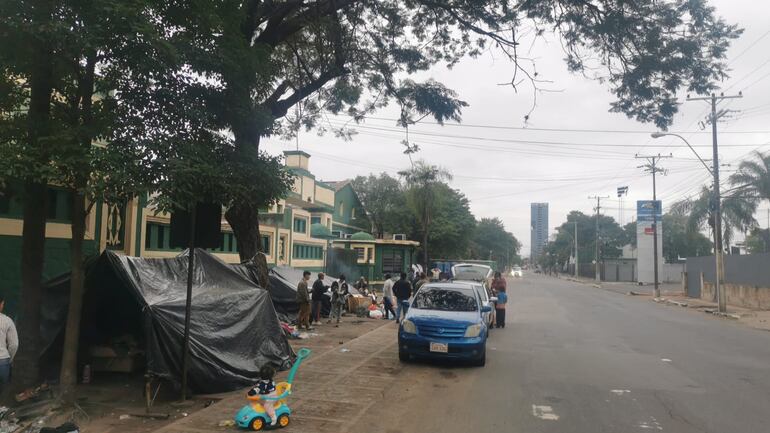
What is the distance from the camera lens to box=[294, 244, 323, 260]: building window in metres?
28.4

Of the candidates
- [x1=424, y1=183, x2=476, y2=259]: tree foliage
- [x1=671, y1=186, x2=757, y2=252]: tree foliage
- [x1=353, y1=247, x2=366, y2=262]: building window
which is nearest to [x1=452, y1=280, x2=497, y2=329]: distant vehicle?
[x1=353, y1=247, x2=366, y2=262]: building window

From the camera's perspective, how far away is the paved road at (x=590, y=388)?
6.77 meters

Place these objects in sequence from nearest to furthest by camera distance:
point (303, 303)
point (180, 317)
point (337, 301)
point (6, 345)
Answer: point (6, 345) < point (180, 317) < point (303, 303) < point (337, 301)

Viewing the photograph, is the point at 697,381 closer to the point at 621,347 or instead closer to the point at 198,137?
the point at 621,347

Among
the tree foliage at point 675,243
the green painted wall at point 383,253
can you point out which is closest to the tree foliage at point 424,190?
the green painted wall at point 383,253

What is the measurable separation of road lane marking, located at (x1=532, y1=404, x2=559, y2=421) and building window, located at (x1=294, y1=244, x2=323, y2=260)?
A: 21.5 meters

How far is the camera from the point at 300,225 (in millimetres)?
29016

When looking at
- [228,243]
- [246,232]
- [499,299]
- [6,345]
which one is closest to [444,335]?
[246,232]

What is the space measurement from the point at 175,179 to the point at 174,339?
2.51m

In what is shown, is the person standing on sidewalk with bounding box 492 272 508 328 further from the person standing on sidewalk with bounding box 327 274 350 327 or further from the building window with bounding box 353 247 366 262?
the building window with bounding box 353 247 366 262

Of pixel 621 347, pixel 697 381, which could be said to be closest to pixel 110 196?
pixel 697 381

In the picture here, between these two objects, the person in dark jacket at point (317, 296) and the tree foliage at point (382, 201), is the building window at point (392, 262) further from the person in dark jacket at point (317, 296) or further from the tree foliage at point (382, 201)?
the person in dark jacket at point (317, 296)

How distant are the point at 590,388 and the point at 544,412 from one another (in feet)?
6.26

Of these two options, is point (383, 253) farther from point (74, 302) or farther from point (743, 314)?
point (74, 302)
